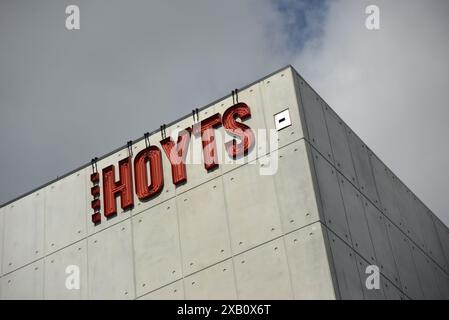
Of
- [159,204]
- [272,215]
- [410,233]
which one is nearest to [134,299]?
[159,204]

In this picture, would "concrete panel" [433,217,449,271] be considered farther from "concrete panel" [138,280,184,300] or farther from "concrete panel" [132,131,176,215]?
"concrete panel" [138,280,184,300]

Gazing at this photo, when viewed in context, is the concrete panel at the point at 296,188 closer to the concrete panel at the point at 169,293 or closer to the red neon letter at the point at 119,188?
the concrete panel at the point at 169,293

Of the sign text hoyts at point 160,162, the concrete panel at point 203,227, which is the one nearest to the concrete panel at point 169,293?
the concrete panel at point 203,227

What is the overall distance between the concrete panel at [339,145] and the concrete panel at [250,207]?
3.30 meters

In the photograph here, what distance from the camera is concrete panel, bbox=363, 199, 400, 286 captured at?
107 feet

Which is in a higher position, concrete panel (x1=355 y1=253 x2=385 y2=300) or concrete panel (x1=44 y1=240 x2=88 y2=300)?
concrete panel (x1=44 y1=240 x2=88 y2=300)

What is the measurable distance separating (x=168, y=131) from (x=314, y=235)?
8081 mm

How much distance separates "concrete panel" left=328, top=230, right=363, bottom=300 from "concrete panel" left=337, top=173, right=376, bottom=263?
980mm

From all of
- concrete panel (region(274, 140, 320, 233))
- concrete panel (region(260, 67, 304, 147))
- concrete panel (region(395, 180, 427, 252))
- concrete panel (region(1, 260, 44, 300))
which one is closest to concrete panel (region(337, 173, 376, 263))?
concrete panel (region(274, 140, 320, 233))

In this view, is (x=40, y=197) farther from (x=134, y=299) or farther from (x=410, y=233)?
(x=410, y=233)

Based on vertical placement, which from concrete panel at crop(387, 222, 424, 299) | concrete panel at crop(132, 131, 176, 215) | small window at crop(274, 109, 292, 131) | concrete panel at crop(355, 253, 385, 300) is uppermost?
small window at crop(274, 109, 292, 131)

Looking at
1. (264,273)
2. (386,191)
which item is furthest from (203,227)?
(386,191)

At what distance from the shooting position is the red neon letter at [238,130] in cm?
3123

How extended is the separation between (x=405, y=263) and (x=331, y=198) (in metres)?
6.64
